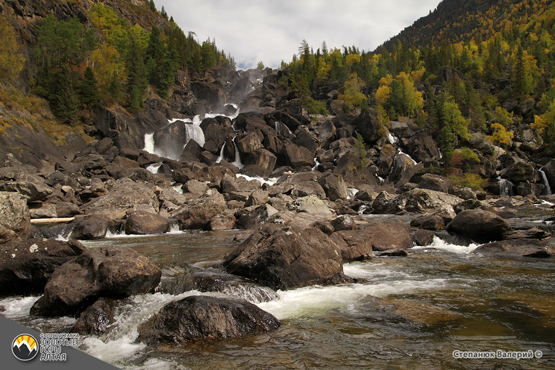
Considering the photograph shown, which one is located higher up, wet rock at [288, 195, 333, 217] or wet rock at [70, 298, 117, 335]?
wet rock at [288, 195, 333, 217]

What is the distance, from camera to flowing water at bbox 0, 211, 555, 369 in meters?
→ 4.41

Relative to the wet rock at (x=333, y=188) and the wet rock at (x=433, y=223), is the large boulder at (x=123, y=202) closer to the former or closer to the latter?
the wet rock at (x=433, y=223)

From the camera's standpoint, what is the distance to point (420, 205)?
25328 mm

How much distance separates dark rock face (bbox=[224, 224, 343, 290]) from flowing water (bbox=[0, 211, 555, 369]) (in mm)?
411

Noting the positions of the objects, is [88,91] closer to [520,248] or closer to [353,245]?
[353,245]

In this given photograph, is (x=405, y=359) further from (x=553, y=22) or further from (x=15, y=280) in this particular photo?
(x=553, y=22)

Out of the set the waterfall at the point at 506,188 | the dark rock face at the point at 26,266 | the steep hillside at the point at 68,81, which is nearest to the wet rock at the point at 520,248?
the dark rock face at the point at 26,266

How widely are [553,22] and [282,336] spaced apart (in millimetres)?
150609

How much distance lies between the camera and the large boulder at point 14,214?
34.8ft

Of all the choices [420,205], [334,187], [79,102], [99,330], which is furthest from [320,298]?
[79,102]

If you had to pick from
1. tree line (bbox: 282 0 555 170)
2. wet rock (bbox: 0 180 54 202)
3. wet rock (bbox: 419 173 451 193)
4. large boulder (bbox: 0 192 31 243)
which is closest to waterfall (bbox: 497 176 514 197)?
tree line (bbox: 282 0 555 170)

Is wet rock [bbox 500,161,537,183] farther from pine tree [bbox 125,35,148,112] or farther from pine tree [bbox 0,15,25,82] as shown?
pine tree [bbox 0,15,25,82]

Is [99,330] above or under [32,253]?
under

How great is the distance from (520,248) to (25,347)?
1409 cm
